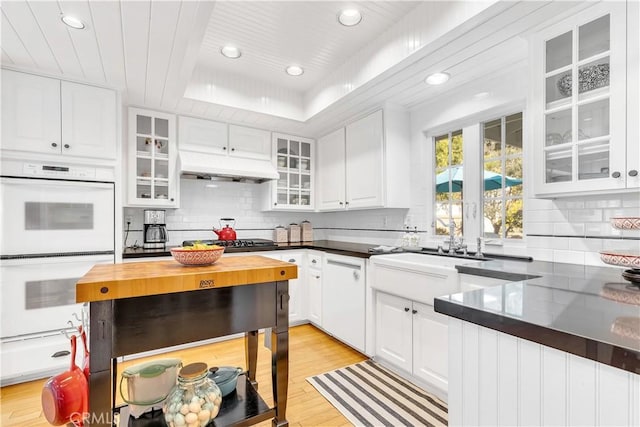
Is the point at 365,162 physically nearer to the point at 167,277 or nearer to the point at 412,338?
the point at 412,338

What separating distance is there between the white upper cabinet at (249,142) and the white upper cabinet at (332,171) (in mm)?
688

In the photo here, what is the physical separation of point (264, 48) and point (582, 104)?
7.39 ft

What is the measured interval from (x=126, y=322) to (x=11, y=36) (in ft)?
6.39

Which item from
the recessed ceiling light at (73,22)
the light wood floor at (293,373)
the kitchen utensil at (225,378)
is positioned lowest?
the light wood floor at (293,373)

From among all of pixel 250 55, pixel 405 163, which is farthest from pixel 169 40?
pixel 405 163

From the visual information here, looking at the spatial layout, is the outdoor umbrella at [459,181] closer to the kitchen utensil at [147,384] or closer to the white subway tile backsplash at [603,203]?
the white subway tile backsplash at [603,203]

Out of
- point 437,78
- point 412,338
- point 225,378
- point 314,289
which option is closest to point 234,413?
point 225,378

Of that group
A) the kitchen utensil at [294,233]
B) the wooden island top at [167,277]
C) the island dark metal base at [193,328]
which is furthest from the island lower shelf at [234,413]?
the kitchen utensil at [294,233]

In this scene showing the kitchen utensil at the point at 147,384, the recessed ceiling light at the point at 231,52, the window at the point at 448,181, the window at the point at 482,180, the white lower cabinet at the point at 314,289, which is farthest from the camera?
the white lower cabinet at the point at 314,289

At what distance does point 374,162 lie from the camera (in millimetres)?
3031

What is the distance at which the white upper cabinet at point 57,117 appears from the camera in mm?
2221

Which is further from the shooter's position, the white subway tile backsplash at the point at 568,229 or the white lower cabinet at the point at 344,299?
the white lower cabinet at the point at 344,299

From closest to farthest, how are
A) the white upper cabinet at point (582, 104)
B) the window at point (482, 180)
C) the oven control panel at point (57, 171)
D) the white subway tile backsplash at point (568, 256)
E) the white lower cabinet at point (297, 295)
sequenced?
the white upper cabinet at point (582, 104) < the white subway tile backsplash at point (568, 256) < the oven control panel at point (57, 171) < the window at point (482, 180) < the white lower cabinet at point (297, 295)

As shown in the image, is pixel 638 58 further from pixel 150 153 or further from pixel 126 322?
pixel 150 153
